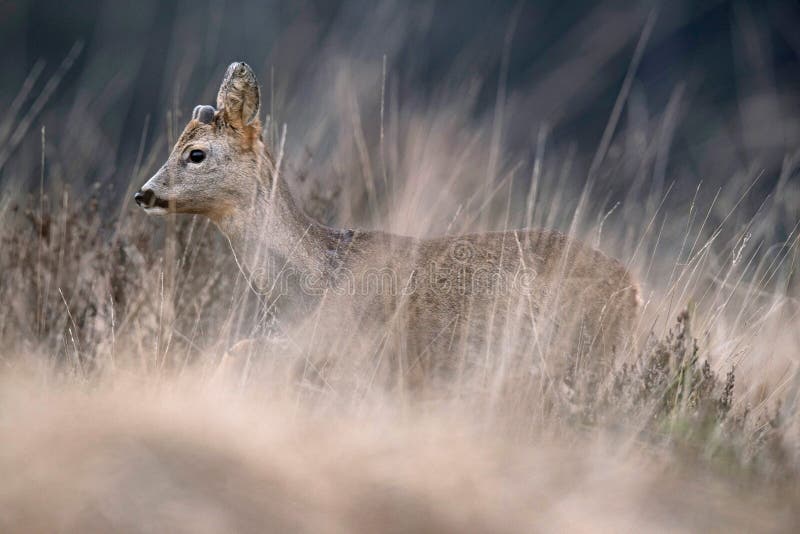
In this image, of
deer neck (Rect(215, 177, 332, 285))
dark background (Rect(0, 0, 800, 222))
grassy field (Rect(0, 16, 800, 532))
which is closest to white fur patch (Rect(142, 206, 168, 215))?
deer neck (Rect(215, 177, 332, 285))

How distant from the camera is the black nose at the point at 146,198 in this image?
4.83m

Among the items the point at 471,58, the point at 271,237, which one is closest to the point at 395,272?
the point at 271,237

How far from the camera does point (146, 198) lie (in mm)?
4848

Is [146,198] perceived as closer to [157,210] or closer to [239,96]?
[157,210]

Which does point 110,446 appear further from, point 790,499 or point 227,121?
point 790,499

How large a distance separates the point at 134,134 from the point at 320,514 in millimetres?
11027

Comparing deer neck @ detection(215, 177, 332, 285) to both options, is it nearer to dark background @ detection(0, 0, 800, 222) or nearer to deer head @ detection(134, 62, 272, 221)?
deer head @ detection(134, 62, 272, 221)

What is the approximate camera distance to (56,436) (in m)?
3.60

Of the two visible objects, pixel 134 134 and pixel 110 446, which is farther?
pixel 134 134

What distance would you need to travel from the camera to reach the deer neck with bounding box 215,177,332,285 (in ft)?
16.1

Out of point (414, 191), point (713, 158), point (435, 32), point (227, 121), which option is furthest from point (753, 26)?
point (227, 121)

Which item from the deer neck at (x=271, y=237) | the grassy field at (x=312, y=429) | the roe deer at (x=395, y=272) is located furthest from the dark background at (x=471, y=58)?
the deer neck at (x=271, y=237)

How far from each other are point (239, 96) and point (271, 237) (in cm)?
77

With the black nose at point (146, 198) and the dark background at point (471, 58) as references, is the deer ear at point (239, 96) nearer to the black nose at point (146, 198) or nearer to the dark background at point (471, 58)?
the black nose at point (146, 198)
